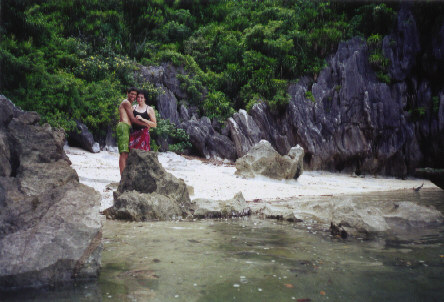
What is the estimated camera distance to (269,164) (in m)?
11.4

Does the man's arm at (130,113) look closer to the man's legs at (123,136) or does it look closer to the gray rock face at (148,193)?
the man's legs at (123,136)

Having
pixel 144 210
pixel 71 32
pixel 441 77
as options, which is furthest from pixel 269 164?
pixel 71 32

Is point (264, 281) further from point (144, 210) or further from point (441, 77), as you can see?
point (441, 77)

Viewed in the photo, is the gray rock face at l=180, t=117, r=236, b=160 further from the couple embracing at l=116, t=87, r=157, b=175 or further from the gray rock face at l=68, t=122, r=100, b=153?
the couple embracing at l=116, t=87, r=157, b=175

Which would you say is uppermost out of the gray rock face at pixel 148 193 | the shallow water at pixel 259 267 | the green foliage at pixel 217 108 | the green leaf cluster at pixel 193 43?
the green leaf cluster at pixel 193 43

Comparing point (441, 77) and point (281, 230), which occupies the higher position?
point (441, 77)

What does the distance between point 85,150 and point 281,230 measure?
11698 mm

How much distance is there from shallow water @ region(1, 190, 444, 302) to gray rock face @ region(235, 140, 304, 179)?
692cm

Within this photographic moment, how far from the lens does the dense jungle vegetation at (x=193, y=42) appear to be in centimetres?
1520

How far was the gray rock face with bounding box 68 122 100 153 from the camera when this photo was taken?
13.5 meters

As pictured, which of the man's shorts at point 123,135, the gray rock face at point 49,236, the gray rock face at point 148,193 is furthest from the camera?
the man's shorts at point 123,135

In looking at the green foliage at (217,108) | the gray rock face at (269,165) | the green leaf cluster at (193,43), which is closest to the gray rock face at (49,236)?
the gray rock face at (269,165)

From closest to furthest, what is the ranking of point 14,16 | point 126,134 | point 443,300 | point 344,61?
point 443,300 < point 126,134 < point 14,16 < point 344,61

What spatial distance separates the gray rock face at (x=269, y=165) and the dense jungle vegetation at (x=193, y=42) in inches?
308
